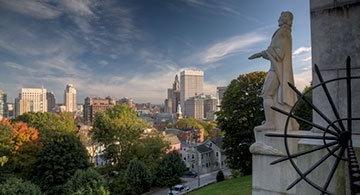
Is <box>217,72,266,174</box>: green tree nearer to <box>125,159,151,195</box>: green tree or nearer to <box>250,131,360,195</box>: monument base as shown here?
<box>125,159,151,195</box>: green tree

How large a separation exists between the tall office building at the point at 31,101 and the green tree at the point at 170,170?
396 feet

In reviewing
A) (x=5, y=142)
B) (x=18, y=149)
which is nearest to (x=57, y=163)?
(x=18, y=149)

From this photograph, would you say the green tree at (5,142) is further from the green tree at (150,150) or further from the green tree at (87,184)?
the green tree at (150,150)

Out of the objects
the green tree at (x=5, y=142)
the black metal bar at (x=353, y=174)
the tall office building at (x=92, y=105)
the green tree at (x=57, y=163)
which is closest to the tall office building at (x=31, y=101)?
the tall office building at (x=92, y=105)

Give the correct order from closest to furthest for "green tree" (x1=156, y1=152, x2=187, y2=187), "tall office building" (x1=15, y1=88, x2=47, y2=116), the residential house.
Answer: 1. "green tree" (x1=156, y1=152, x2=187, y2=187)
2. the residential house
3. "tall office building" (x1=15, y1=88, x2=47, y2=116)

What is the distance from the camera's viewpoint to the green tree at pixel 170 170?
3806 centimetres

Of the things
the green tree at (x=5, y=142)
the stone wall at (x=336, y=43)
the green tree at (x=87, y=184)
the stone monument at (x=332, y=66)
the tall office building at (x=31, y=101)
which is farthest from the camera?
the tall office building at (x=31, y=101)

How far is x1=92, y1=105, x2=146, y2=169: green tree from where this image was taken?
138 feet

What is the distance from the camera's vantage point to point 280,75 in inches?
249

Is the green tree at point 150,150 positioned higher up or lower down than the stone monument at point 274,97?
lower down

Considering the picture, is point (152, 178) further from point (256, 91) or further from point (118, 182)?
point (256, 91)

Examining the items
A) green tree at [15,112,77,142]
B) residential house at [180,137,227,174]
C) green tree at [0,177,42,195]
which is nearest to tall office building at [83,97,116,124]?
residential house at [180,137,227,174]

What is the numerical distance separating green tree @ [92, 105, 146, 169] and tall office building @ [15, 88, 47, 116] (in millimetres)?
113248

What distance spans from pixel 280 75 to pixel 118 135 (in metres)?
37.0
